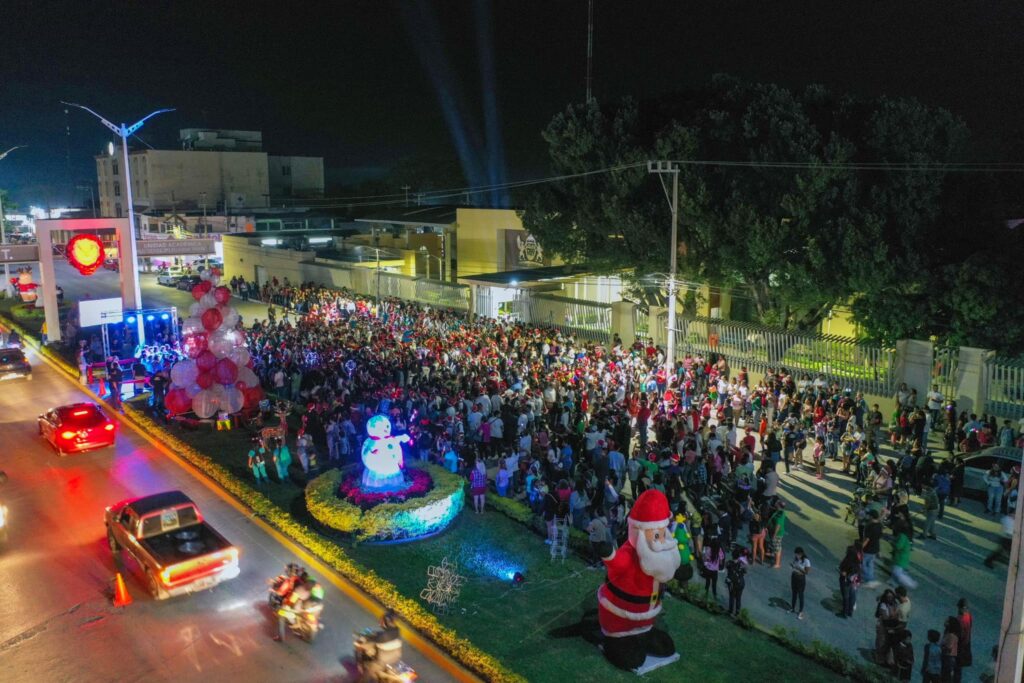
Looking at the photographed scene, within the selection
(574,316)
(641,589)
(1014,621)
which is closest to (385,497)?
(641,589)

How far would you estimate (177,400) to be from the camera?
21.4 metres

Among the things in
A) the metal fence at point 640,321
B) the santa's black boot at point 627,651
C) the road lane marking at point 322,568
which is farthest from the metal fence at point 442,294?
the santa's black boot at point 627,651

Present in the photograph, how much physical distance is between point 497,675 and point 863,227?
1852 centimetres

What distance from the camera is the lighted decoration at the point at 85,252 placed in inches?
1113

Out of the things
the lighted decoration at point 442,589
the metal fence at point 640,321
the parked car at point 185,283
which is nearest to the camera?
the lighted decoration at point 442,589

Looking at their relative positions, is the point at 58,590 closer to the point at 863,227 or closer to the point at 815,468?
the point at 815,468

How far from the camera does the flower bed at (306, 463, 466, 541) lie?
14289 millimetres

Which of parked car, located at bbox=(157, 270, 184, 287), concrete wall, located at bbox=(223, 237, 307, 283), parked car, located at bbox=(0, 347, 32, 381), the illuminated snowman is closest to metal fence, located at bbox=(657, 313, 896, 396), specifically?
the illuminated snowman

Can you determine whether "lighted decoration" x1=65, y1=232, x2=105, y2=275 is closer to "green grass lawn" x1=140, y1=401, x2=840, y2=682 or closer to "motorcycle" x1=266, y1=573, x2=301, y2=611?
"green grass lawn" x1=140, y1=401, x2=840, y2=682

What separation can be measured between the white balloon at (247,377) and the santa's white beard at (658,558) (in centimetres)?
1454

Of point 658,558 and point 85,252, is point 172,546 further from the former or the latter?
point 85,252

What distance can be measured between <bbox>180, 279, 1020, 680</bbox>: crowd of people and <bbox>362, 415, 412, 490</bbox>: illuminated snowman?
62.6 inches

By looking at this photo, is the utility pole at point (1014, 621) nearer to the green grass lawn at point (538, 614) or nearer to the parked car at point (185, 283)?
the green grass lawn at point (538, 614)

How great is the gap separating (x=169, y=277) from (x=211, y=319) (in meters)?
39.8
